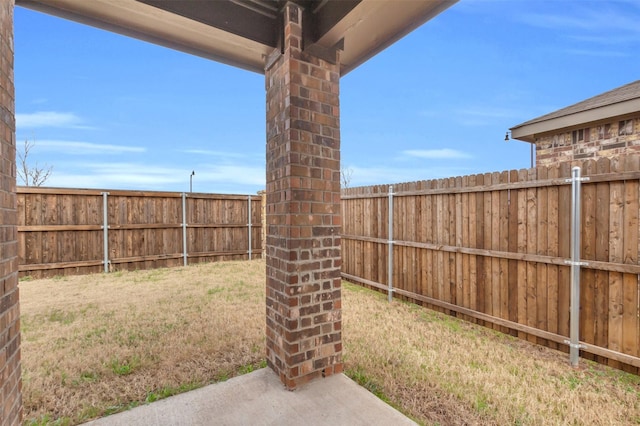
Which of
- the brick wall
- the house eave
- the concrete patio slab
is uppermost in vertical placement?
the house eave

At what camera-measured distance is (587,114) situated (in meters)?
5.02

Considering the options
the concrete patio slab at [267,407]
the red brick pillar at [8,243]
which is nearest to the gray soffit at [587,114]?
the concrete patio slab at [267,407]

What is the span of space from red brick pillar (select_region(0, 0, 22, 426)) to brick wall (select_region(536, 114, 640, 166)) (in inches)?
285

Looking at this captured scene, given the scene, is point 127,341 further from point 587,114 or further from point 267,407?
point 587,114

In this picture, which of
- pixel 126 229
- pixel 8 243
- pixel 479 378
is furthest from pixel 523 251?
pixel 126 229

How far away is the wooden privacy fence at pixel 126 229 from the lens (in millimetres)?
6824

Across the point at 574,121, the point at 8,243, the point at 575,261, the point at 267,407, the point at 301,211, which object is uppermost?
the point at 574,121

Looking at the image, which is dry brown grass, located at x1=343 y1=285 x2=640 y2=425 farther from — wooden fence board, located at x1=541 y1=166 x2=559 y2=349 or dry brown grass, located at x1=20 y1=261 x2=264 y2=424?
dry brown grass, located at x1=20 y1=261 x2=264 y2=424

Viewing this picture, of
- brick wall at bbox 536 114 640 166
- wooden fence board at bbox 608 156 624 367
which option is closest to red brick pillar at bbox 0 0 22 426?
wooden fence board at bbox 608 156 624 367

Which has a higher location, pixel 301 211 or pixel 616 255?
pixel 301 211

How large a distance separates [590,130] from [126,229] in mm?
10371

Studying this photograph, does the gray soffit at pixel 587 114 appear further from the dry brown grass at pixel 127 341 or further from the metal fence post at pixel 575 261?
the dry brown grass at pixel 127 341

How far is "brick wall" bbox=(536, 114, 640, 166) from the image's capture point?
4660 mm

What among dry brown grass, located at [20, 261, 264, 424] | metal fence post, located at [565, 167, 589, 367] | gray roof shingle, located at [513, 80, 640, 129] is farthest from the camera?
gray roof shingle, located at [513, 80, 640, 129]
